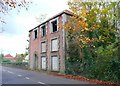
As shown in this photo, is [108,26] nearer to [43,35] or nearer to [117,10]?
[117,10]

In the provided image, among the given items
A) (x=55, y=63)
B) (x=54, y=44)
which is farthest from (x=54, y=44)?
(x=55, y=63)

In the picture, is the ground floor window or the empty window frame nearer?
the empty window frame

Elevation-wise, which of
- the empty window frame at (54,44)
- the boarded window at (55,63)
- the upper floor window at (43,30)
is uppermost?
the upper floor window at (43,30)

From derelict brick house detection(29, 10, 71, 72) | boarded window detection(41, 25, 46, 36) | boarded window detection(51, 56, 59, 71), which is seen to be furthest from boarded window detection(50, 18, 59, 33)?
boarded window detection(51, 56, 59, 71)

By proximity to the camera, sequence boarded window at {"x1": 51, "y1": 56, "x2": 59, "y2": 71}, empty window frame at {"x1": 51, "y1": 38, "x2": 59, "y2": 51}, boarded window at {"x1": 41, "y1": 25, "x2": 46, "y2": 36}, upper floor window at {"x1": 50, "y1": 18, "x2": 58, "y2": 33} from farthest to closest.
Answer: boarded window at {"x1": 41, "y1": 25, "x2": 46, "y2": 36} → upper floor window at {"x1": 50, "y1": 18, "x2": 58, "y2": 33} → empty window frame at {"x1": 51, "y1": 38, "x2": 59, "y2": 51} → boarded window at {"x1": 51, "y1": 56, "x2": 59, "y2": 71}

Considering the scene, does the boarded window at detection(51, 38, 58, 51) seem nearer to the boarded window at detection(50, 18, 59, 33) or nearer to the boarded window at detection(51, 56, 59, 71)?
the boarded window at detection(51, 56, 59, 71)

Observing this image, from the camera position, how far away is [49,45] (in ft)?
122

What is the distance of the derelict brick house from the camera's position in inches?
1303

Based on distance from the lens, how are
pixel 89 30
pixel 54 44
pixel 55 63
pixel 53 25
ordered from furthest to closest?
pixel 53 25
pixel 54 44
pixel 55 63
pixel 89 30

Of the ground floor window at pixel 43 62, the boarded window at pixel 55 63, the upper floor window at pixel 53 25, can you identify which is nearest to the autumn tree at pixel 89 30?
the boarded window at pixel 55 63

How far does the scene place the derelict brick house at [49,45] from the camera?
33094 mm

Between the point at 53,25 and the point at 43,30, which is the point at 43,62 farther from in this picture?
the point at 53,25

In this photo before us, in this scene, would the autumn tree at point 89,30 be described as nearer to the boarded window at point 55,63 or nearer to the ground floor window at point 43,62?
the boarded window at point 55,63

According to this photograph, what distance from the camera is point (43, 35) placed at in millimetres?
40156
